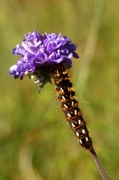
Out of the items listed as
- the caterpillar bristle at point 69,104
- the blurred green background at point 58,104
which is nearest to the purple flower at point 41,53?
the caterpillar bristle at point 69,104

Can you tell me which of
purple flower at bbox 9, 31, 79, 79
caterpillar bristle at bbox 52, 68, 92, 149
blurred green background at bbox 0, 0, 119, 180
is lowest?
caterpillar bristle at bbox 52, 68, 92, 149

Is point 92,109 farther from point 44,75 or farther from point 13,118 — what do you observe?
point 44,75

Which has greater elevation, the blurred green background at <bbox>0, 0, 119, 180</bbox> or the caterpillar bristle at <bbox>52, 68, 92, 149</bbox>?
the blurred green background at <bbox>0, 0, 119, 180</bbox>

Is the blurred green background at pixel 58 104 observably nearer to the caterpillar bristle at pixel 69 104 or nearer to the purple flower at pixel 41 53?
the caterpillar bristle at pixel 69 104

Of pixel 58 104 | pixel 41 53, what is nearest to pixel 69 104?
pixel 58 104

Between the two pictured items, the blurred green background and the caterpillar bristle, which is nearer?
the caterpillar bristle

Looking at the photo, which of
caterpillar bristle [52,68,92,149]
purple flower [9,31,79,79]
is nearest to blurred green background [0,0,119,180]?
caterpillar bristle [52,68,92,149]

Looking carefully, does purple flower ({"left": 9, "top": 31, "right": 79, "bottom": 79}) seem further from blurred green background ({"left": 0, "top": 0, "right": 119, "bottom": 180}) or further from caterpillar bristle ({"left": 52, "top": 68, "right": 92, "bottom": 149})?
blurred green background ({"left": 0, "top": 0, "right": 119, "bottom": 180})

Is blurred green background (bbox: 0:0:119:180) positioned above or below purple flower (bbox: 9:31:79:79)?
above
